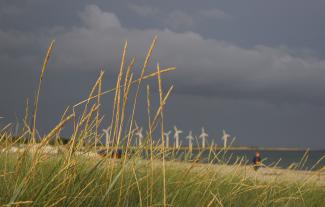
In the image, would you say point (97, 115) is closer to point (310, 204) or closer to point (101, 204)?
point (101, 204)

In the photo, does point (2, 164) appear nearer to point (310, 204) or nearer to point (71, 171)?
point (71, 171)

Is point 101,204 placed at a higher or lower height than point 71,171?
lower

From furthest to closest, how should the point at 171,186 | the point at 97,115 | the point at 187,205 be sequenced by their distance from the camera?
the point at 171,186, the point at 187,205, the point at 97,115

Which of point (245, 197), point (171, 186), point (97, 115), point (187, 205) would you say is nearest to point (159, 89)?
point (97, 115)

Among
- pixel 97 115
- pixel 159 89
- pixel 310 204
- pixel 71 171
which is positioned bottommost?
pixel 310 204

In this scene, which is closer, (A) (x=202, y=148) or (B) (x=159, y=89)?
(B) (x=159, y=89)

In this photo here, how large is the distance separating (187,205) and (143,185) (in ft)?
1.91

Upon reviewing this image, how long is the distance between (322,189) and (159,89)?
170 inches

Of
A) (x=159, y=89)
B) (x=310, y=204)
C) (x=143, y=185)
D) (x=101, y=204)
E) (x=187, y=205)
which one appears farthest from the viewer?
(x=310, y=204)

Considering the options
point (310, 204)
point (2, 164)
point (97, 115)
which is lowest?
point (310, 204)

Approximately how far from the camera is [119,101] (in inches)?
119

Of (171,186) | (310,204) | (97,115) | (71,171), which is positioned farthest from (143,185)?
(310,204)

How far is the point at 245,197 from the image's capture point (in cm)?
488

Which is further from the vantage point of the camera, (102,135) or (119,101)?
(102,135)
